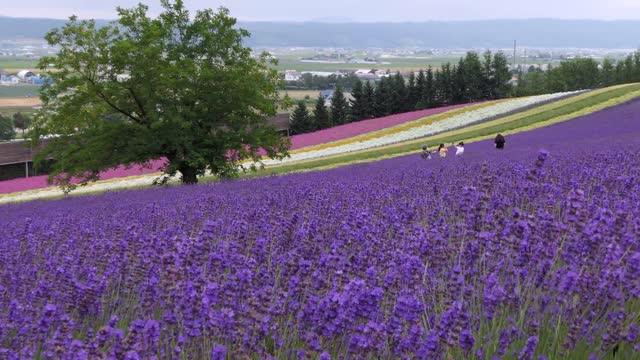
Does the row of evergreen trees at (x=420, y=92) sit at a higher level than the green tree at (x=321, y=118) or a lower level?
higher

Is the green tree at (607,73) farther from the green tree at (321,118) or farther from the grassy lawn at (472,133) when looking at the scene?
the grassy lawn at (472,133)

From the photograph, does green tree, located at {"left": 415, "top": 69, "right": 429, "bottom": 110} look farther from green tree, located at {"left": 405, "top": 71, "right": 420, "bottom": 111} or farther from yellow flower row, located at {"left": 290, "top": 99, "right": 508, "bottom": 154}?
yellow flower row, located at {"left": 290, "top": 99, "right": 508, "bottom": 154}

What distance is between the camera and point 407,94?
8600 cm

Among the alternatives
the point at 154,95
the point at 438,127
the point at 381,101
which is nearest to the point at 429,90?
the point at 381,101

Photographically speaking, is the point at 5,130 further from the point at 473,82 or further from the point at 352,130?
the point at 473,82

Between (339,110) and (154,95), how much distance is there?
186 feet

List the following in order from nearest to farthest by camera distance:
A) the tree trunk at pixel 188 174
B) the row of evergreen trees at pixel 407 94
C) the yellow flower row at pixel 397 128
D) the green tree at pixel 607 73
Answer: the tree trunk at pixel 188 174
the yellow flower row at pixel 397 128
the row of evergreen trees at pixel 407 94
the green tree at pixel 607 73

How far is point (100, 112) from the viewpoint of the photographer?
2969cm

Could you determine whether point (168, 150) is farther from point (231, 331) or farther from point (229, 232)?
point (231, 331)

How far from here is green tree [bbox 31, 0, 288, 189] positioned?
95.3 ft

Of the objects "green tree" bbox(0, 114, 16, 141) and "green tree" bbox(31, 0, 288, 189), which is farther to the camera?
"green tree" bbox(0, 114, 16, 141)

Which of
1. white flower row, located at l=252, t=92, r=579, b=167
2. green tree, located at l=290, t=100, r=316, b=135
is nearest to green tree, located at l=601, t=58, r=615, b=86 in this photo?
green tree, located at l=290, t=100, r=316, b=135

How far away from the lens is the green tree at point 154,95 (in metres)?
29.1

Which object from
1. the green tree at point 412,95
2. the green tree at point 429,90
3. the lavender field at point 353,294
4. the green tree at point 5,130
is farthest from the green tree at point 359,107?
the lavender field at point 353,294
